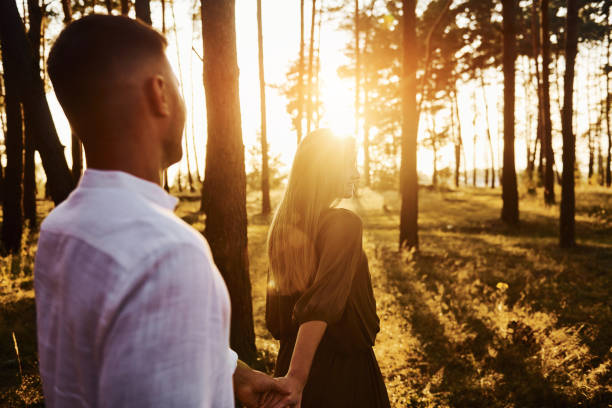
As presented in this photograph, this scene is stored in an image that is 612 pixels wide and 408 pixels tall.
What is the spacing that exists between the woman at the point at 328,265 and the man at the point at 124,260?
1.00 metres

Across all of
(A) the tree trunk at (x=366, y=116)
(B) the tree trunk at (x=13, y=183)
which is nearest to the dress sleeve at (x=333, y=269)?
(B) the tree trunk at (x=13, y=183)

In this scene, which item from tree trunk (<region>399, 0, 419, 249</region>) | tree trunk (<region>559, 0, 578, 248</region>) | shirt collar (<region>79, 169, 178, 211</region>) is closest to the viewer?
shirt collar (<region>79, 169, 178, 211</region>)

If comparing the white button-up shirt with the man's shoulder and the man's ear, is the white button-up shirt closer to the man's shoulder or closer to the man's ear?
the man's shoulder

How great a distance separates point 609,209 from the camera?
1377cm

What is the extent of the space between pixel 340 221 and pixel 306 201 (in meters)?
0.22

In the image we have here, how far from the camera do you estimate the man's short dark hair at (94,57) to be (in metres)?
0.99

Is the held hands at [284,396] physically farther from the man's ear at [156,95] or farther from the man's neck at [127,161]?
the man's ear at [156,95]

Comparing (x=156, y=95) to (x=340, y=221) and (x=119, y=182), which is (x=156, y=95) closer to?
(x=119, y=182)

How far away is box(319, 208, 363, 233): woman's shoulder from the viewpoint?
1.94 meters

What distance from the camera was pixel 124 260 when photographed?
782mm

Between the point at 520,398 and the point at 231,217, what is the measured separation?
12.7ft

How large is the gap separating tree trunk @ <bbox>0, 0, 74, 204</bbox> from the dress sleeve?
16.1 feet

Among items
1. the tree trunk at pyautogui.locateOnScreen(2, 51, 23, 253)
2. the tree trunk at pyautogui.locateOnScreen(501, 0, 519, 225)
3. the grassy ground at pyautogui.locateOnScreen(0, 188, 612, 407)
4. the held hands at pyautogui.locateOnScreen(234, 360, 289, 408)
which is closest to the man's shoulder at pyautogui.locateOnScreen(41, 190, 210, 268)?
the held hands at pyautogui.locateOnScreen(234, 360, 289, 408)

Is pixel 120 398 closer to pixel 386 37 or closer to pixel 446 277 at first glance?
pixel 446 277
